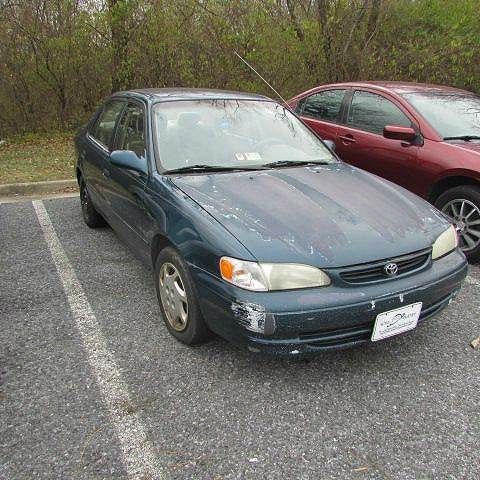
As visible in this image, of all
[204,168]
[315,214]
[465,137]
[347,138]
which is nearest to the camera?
[315,214]

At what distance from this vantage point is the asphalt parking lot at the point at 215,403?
6.74 ft

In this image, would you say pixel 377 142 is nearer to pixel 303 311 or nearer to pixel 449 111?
pixel 449 111

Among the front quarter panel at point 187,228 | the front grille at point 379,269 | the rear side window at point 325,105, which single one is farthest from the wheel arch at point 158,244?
the rear side window at point 325,105

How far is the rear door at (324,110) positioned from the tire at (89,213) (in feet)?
8.50

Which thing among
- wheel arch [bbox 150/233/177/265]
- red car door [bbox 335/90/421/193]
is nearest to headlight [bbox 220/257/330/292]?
wheel arch [bbox 150/233/177/265]

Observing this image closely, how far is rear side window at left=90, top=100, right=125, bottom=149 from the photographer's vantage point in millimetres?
4047

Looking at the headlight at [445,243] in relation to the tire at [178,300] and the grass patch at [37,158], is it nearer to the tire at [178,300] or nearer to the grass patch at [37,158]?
the tire at [178,300]

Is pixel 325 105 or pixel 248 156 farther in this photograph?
pixel 325 105

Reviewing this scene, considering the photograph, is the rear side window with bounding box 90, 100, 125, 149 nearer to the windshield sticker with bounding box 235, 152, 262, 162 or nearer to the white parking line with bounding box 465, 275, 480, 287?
the windshield sticker with bounding box 235, 152, 262, 162

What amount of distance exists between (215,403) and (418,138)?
3.12 m

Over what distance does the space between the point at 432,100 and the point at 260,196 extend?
2782mm

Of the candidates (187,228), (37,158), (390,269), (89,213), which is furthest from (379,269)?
(37,158)

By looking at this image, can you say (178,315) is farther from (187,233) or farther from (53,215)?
(53,215)

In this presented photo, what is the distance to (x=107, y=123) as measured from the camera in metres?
4.25
